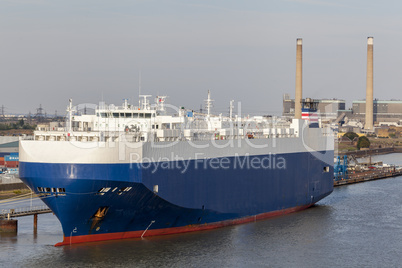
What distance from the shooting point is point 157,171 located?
26.8 metres

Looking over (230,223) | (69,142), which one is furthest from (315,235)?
(69,142)

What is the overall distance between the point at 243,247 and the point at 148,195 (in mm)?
4648

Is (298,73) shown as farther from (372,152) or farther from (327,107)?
(327,107)

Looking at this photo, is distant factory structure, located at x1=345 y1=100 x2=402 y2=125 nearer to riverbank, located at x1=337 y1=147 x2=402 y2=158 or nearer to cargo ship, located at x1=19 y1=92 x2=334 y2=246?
riverbank, located at x1=337 y1=147 x2=402 y2=158

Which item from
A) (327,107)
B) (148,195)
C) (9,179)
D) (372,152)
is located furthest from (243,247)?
(327,107)

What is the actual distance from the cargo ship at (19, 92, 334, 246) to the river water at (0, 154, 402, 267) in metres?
0.80

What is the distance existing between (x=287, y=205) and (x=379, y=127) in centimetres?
10040

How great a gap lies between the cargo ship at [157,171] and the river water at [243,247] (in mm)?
796

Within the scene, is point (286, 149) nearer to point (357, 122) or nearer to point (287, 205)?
point (287, 205)

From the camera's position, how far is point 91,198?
83.9ft

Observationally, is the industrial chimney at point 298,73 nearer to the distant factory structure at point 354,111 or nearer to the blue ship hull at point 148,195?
the distant factory structure at point 354,111

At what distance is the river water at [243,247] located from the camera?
25406mm

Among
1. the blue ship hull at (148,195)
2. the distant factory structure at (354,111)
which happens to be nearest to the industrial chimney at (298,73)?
the distant factory structure at (354,111)

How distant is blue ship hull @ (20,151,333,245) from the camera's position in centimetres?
2552
